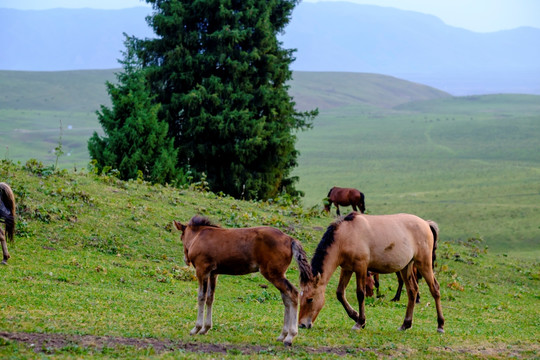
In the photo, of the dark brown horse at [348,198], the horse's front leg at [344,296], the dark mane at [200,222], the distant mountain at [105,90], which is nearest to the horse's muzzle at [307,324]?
the horse's front leg at [344,296]

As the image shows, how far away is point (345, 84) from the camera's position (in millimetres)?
182875

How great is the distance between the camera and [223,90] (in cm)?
3089

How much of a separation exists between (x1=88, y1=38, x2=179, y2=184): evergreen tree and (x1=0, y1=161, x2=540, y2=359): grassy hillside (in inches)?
145

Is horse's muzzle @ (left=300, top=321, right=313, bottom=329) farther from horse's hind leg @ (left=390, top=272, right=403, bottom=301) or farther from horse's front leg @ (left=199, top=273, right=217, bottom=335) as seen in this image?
horse's hind leg @ (left=390, top=272, right=403, bottom=301)

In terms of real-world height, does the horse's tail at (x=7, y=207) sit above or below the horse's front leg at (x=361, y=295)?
above

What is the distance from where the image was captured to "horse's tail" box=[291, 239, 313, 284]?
9859mm

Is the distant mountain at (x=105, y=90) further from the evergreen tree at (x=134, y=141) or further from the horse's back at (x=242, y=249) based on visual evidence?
the horse's back at (x=242, y=249)

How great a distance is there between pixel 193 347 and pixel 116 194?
40.4ft

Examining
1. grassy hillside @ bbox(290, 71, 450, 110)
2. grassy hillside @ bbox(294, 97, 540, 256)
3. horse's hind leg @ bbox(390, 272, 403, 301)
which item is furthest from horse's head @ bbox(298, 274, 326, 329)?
grassy hillside @ bbox(290, 71, 450, 110)

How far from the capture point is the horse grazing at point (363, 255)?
11180mm

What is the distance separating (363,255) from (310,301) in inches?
52.4

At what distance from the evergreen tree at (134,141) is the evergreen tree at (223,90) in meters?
2.63

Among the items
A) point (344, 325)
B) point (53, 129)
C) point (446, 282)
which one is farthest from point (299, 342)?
point (53, 129)

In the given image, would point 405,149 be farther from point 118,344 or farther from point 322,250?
point 118,344
